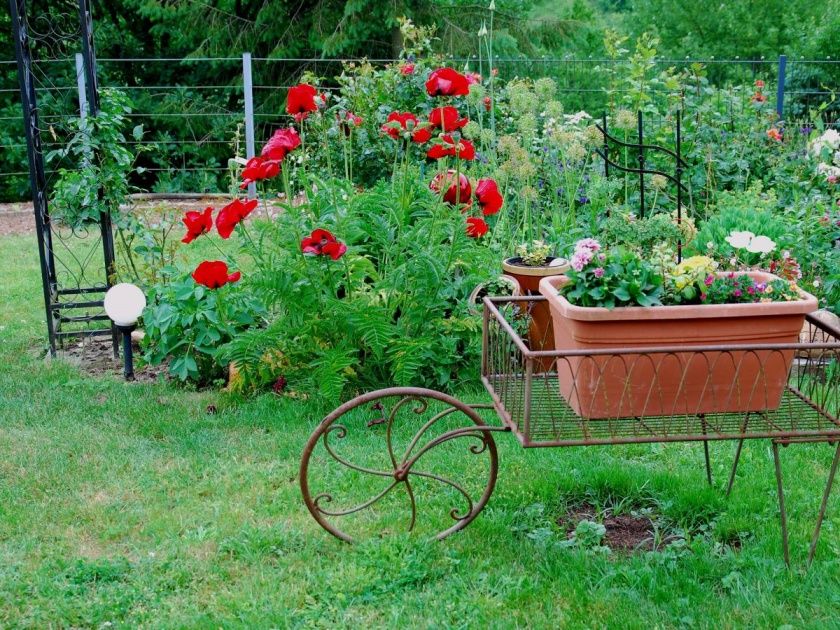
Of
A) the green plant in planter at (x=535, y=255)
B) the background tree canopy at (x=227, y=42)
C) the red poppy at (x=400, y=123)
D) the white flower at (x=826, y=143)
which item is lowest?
the green plant in planter at (x=535, y=255)

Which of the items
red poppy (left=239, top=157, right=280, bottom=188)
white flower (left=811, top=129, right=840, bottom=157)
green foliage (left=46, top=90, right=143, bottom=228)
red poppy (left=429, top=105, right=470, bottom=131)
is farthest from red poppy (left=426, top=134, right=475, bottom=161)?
white flower (left=811, top=129, right=840, bottom=157)

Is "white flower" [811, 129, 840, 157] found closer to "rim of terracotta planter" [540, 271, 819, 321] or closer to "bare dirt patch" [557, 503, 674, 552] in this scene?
"bare dirt patch" [557, 503, 674, 552]

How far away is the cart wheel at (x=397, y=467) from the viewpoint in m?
2.72

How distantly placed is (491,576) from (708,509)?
0.90 metres

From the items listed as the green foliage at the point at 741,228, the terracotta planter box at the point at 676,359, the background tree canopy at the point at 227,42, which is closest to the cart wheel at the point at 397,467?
the terracotta planter box at the point at 676,359

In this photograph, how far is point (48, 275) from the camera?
200 inches

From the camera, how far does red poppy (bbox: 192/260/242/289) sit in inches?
153

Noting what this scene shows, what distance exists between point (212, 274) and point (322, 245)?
63 centimetres

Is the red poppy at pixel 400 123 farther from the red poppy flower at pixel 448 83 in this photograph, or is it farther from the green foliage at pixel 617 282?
the green foliage at pixel 617 282

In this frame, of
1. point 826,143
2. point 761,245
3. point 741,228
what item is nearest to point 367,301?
point 761,245

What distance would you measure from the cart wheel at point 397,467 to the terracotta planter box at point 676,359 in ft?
1.22

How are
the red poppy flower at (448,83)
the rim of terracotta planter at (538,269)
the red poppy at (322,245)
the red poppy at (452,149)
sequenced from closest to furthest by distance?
the red poppy flower at (448,83), the red poppy at (322,245), the red poppy at (452,149), the rim of terracotta planter at (538,269)

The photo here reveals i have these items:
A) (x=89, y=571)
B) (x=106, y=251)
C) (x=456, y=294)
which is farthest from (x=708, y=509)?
(x=106, y=251)

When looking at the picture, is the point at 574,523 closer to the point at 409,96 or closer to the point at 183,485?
the point at 183,485
